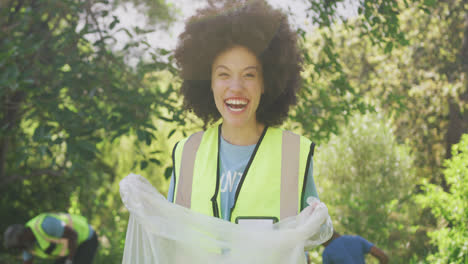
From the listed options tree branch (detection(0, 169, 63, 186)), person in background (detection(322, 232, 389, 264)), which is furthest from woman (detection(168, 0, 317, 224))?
tree branch (detection(0, 169, 63, 186))

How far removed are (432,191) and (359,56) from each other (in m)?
8.06

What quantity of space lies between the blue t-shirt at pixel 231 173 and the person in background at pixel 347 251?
2.83 metres

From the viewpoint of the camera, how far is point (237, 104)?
1.70m

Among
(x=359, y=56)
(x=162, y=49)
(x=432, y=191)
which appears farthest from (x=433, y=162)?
(x=162, y=49)

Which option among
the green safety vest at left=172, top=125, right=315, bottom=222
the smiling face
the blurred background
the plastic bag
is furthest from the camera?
the blurred background

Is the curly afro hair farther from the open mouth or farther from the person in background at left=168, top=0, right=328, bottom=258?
the open mouth

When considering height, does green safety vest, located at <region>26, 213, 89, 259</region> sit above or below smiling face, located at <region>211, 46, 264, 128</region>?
below

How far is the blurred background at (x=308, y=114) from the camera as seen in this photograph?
3.88 m

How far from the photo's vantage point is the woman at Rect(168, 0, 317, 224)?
5.21ft

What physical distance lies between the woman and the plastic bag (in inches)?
5.5

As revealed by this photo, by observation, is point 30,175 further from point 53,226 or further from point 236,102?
point 236,102

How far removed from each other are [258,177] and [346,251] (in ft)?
10.1

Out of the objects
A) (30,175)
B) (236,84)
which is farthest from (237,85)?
(30,175)

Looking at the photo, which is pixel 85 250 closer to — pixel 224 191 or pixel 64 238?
pixel 64 238
